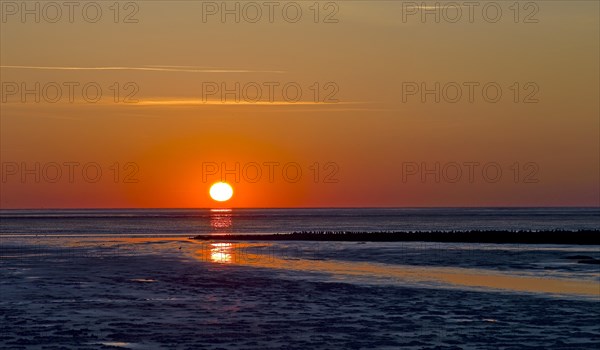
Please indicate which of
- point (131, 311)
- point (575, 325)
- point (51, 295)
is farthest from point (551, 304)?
point (51, 295)

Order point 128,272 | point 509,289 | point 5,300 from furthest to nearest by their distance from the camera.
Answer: point 128,272, point 509,289, point 5,300

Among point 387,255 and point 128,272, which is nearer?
point 128,272

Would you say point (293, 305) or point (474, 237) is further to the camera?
point (474, 237)

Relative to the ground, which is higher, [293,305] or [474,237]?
[293,305]

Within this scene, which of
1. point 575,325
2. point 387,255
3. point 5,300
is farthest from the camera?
point 387,255

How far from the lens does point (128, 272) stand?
152 ft

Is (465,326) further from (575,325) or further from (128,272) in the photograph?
(128,272)

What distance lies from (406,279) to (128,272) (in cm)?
1551

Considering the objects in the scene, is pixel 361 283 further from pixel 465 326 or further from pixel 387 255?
pixel 387 255

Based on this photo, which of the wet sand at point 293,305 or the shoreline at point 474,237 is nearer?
the wet sand at point 293,305

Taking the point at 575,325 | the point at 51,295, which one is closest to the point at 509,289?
the point at 575,325

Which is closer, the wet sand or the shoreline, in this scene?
the wet sand

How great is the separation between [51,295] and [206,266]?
Result: 17292 millimetres

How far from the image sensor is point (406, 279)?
41500 mm
